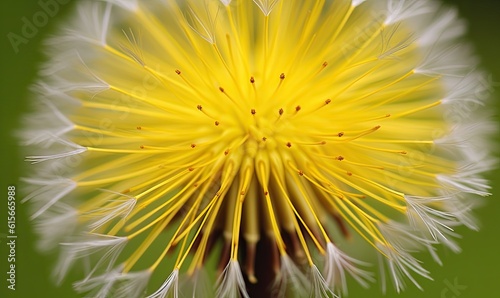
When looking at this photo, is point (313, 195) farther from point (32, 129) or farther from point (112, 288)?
point (32, 129)

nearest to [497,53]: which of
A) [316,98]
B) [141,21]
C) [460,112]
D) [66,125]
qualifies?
[460,112]

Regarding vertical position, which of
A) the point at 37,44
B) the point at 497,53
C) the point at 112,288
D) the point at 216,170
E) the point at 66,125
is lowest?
the point at 112,288

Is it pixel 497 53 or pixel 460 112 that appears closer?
pixel 460 112

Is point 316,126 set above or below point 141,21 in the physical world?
below

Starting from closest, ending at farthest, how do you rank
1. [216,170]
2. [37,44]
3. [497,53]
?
[216,170] < [37,44] < [497,53]

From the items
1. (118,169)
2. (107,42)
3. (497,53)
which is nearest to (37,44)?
(107,42)

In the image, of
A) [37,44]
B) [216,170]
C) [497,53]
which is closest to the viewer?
[216,170]
